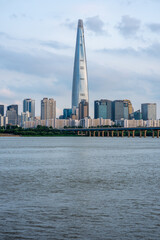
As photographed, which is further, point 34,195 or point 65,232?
point 34,195

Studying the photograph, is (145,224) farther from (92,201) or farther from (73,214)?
(92,201)

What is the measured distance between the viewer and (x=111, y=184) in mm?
28719

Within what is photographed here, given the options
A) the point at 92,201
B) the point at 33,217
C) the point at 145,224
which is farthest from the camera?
the point at 92,201

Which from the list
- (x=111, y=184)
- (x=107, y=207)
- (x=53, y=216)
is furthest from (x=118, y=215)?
(x=111, y=184)

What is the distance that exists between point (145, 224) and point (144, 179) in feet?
52.3

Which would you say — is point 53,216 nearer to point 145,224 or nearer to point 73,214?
point 73,214

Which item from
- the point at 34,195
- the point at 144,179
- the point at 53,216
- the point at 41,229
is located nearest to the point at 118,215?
the point at 53,216

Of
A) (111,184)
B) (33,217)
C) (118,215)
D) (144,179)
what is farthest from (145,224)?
(144,179)

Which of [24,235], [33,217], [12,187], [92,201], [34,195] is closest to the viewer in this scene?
[24,235]

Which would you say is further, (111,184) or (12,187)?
(111,184)

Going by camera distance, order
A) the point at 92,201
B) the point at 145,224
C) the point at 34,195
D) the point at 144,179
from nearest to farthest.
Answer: the point at 145,224
the point at 92,201
the point at 34,195
the point at 144,179

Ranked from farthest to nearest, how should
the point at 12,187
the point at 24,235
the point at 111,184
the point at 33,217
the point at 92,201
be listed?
the point at 111,184 → the point at 12,187 → the point at 92,201 → the point at 33,217 → the point at 24,235

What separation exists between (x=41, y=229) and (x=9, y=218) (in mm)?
2295

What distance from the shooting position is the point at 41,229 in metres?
15.4
